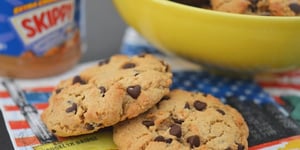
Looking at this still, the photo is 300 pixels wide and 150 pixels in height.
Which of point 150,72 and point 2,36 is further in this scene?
point 2,36

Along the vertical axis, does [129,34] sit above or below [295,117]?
above

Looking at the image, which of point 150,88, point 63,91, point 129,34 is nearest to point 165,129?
point 150,88

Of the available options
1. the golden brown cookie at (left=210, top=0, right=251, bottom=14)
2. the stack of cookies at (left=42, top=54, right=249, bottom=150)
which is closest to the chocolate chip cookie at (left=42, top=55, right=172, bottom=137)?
the stack of cookies at (left=42, top=54, right=249, bottom=150)

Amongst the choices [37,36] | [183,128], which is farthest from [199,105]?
[37,36]

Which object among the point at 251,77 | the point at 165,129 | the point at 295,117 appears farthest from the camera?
the point at 251,77

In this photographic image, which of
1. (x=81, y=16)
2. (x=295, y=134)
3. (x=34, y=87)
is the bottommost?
(x=295, y=134)

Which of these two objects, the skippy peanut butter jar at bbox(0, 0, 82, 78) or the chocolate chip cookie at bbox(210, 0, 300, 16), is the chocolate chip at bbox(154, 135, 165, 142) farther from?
the skippy peanut butter jar at bbox(0, 0, 82, 78)

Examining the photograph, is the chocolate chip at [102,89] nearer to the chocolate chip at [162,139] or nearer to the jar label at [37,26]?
the chocolate chip at [162,139]

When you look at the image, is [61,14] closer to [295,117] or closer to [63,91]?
[63,91]
